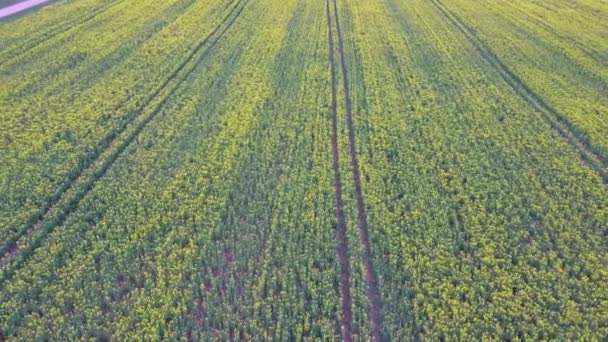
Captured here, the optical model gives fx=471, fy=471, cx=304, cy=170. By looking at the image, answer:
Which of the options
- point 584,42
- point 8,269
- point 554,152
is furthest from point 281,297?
point 584,42

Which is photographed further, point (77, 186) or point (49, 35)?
point (49, 35)

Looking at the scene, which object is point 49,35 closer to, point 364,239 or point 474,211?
point 364,239

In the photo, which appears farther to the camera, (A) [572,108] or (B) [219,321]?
(A) [572,108]

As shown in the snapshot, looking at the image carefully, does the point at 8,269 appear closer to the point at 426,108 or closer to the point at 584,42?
the point at 426,108

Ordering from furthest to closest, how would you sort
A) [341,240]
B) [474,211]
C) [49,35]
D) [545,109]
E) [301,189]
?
[49,35] → [545,109] → [301,189] → [474,211] → [341,240]

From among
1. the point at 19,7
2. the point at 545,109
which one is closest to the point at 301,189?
the point at 545,109

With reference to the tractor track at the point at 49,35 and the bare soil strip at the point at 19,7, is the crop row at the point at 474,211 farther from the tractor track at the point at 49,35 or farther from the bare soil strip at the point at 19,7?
the bare soil strip at the point at 19,7

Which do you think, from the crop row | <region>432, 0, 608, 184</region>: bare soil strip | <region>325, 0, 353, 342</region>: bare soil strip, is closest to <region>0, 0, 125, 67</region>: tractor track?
<region>325, 0, 353, 342</region>: bare soil strip
